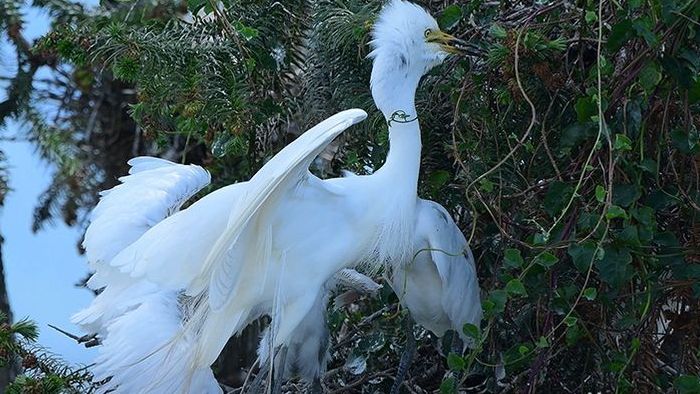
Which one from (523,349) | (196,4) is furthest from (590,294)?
(196,4)

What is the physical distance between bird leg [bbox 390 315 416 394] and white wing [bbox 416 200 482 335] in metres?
0.10

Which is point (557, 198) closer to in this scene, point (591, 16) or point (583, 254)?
point (583, 254)

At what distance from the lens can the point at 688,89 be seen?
2.43 metres

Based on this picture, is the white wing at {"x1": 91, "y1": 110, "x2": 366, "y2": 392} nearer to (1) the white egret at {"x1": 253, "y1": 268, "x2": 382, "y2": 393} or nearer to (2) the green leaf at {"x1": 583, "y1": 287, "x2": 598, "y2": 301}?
(1) the white egret at {"x1": 253, "y1": 268, "x2": 382, "y2": 393}

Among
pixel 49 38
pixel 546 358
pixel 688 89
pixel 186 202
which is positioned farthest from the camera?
pixel 186 202

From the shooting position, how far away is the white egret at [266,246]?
8.43ft

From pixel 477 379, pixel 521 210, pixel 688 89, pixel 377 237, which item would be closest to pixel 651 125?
pixel 688 89

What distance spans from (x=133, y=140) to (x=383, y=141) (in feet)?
7.45

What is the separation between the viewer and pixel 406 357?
10.3ft

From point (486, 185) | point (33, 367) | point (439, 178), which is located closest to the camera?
point (486, 185)

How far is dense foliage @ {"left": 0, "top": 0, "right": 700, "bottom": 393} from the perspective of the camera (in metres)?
2.47

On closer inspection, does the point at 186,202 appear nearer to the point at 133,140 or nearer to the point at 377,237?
the point at 377,237

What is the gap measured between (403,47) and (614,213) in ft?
2.72

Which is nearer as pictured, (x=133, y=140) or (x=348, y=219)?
(x=348, y=219)
